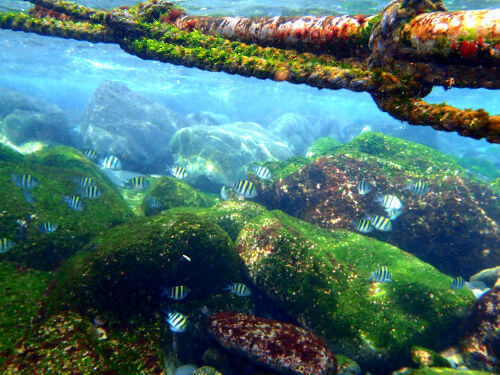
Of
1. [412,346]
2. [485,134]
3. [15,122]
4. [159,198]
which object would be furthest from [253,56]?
[15,122]

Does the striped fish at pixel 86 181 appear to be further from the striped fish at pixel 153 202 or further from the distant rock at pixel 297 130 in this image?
the distant rock at pixel 297 130

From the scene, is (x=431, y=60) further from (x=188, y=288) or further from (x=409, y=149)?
(x=409, y=149)

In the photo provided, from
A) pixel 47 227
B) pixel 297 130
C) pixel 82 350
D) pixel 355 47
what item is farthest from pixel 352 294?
pixel 297 130

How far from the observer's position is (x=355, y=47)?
3.25m

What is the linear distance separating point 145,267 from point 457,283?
22.1 feet

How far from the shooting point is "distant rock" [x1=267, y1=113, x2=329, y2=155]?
2408 centimetres

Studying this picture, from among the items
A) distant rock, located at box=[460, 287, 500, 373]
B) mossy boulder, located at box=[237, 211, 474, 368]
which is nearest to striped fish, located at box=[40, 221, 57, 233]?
mossy boulder, located at box=[237, 211, 474, 368]

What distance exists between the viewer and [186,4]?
17250mm

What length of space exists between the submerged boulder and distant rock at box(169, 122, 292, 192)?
9077mm

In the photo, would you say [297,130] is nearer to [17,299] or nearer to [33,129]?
[33,129]

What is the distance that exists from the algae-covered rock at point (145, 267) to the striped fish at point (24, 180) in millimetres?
2318

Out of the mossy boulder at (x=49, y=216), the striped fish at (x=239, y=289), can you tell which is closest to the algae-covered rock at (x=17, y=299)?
the mossy boulder at (x=49, y=216)

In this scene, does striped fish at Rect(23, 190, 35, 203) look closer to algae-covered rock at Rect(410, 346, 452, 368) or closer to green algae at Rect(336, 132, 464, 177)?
algae-covered rock at Rect(410, 346, 452, 368)

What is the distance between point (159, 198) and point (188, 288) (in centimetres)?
473
